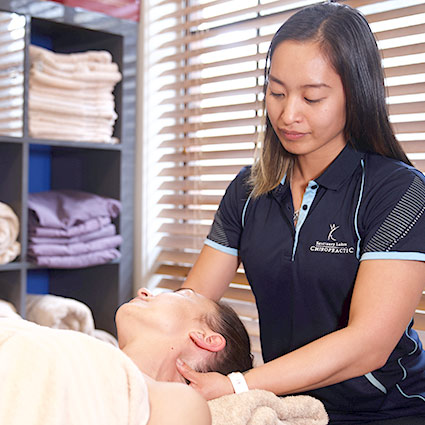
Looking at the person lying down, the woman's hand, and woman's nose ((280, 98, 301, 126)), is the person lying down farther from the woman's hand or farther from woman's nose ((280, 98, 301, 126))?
woman's nose ((280, 98, 301, 126))

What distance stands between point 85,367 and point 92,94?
171cm

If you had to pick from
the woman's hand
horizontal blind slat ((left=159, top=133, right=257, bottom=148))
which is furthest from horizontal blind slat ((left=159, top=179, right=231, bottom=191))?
the woman's hand

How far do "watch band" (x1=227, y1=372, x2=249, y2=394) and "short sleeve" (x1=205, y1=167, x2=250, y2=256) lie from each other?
A: 513mm

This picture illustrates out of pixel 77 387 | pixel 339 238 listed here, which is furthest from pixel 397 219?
pixel 77 387

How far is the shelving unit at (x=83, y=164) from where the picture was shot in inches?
87.7

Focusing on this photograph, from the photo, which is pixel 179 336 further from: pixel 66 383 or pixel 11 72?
pixel 11 72

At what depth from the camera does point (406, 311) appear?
4.13 feet

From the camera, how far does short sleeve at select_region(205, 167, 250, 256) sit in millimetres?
1625

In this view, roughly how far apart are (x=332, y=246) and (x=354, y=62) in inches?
15.8

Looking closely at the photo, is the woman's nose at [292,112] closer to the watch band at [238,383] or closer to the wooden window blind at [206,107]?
the watch band at [238,383]

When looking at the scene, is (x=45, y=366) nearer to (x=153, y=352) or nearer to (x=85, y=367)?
(x=85, y=367)

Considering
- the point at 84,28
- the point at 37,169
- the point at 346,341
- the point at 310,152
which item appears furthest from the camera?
the point at 37,169

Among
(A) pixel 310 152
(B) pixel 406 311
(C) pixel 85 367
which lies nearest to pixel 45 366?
(C) pixel 85 367

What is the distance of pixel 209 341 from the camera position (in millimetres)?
1282
